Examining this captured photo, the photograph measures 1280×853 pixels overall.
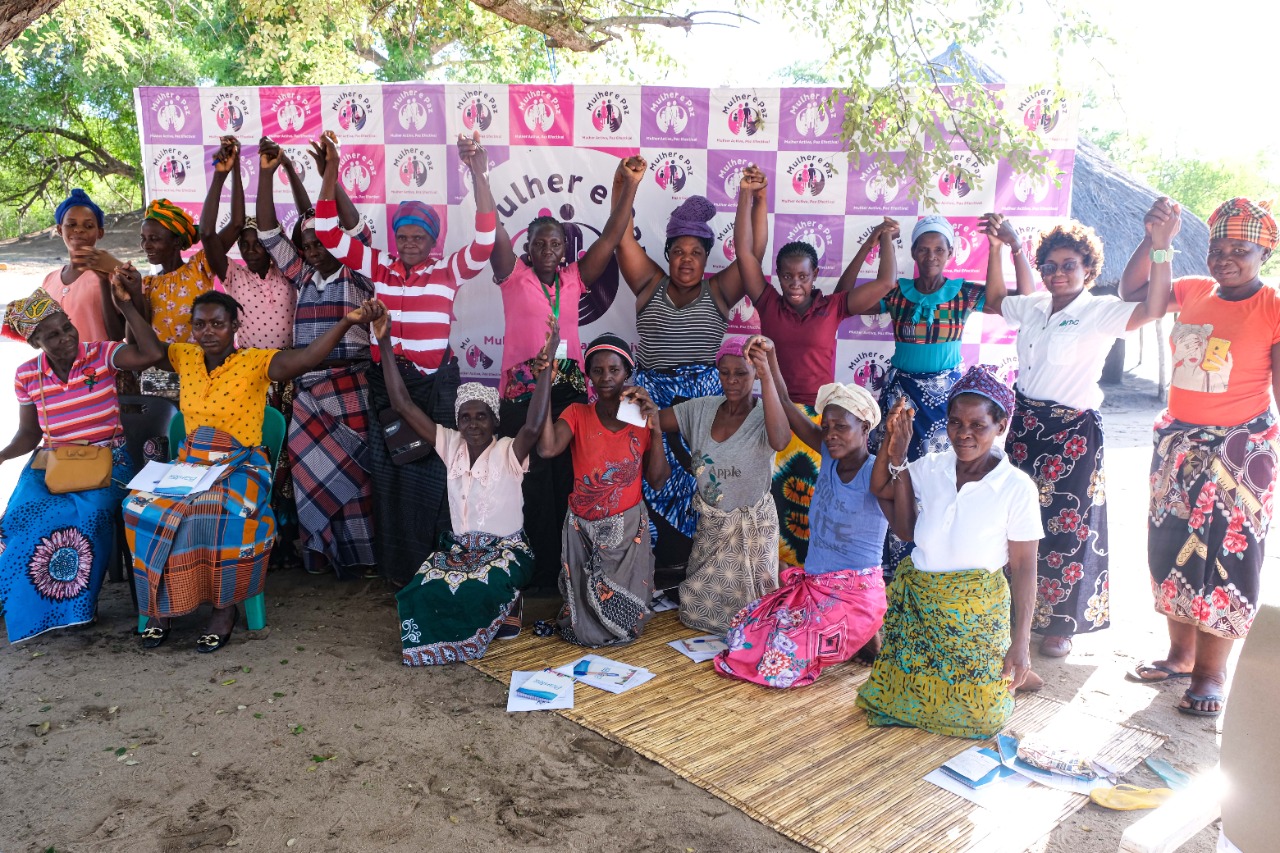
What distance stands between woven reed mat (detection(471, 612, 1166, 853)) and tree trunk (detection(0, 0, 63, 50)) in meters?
2.90

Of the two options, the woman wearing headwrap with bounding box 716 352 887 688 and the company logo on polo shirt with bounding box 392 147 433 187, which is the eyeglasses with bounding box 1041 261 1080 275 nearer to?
the woman wearing headwrap with bounding box 716 352 887 688

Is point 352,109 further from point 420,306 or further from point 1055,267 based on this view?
point 1055,267

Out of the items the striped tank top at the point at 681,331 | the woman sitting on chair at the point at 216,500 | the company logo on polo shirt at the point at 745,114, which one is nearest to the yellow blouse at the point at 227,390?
the woman sitting on chair at the point at 216,500

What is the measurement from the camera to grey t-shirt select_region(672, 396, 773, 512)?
175 inches

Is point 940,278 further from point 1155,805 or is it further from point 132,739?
point 132,739

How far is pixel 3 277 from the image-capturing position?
17062mm

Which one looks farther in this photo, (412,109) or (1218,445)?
(412,109)

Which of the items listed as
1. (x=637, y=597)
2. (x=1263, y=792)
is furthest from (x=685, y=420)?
(x=1263, y=792)

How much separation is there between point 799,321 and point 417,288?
205 cm

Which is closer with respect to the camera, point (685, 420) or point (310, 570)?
point (685, 420)

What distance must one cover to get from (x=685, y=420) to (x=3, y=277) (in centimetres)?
1764

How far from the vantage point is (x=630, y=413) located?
426 centimetres

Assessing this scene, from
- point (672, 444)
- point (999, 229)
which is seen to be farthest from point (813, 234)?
point (672, 444)

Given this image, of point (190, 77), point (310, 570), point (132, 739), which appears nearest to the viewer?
point (132, 739)
